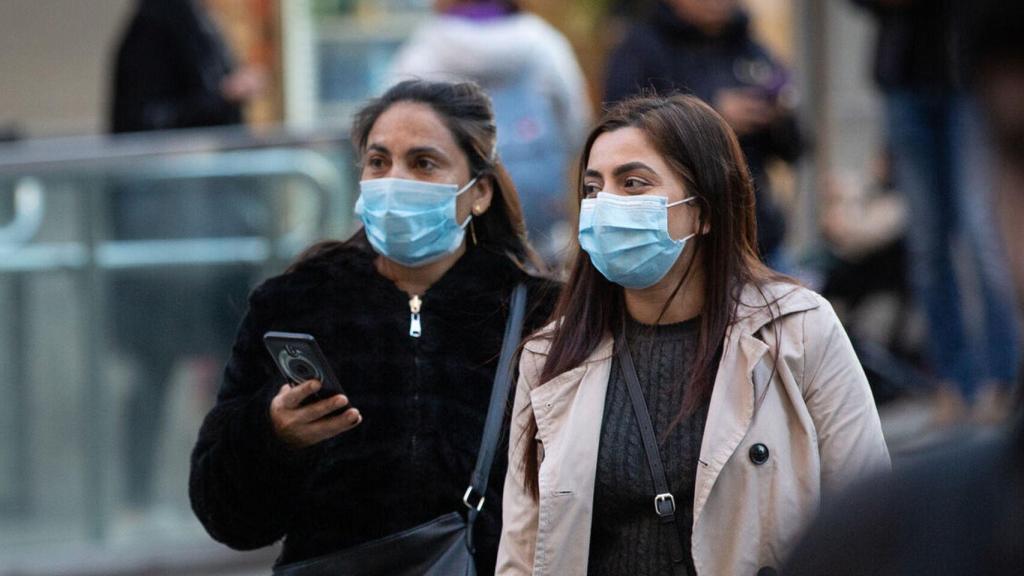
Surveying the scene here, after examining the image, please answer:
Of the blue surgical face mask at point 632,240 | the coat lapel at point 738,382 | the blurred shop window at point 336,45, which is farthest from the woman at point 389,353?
the blurred shop window at point 336,45

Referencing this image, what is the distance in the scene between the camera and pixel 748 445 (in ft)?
9.86

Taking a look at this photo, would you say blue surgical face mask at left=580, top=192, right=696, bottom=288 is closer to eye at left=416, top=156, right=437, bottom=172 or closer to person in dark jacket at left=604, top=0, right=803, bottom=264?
eye at left=416, top=156, right=437, bottom=172

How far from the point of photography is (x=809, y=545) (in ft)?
4.65

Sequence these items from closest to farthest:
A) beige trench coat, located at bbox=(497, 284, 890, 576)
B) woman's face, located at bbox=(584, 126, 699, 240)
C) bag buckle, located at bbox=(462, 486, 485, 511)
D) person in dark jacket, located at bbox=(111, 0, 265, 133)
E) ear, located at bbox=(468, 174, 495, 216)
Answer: beige trench coat, located at bbox=(497, 284, 890, 576) < woman's face, located at bbox=(584, 126, 699, 240) < bag buckle, located at bbox=(462, 486, 485, 511) < ear, located at bbox=(468, 174, 495, 216) < person in dark jacket, located at bbox=(111, 0, 265, 133)

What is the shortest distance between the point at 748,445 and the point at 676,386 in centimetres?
20

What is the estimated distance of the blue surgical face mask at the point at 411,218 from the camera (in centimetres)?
367

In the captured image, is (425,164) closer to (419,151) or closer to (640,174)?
(419,151)

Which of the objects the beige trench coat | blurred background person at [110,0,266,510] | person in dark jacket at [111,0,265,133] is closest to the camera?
the beige trench coat

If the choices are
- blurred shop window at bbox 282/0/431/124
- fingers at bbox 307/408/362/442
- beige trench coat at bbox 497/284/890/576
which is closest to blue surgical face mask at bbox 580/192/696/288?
beige trench coat at bbox 497/284/890/576

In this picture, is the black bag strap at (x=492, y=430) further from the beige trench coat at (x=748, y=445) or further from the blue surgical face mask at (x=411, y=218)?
the blue surgical face mask at (x=411, y=218)

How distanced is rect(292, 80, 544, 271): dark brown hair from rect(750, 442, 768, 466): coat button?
930mm

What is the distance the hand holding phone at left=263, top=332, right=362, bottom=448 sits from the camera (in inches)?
127

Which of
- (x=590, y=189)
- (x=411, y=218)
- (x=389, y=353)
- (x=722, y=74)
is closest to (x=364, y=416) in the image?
(x=389, y=353)

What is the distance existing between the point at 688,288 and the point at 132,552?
14.3 feet
